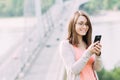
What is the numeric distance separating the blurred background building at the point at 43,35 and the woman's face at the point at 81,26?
189cm

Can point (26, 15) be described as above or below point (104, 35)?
above

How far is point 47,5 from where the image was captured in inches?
120

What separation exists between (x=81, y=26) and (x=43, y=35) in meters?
2.38

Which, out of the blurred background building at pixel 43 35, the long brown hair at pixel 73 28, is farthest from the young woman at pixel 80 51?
the blurred background building at pixel 43 35

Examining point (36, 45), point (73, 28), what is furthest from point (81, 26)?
point (36, 45)

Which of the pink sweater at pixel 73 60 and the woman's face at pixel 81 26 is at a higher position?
the woman's face at pixel 81 26

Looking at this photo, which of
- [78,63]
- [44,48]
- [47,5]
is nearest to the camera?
[78,63]

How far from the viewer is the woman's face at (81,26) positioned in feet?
2.94

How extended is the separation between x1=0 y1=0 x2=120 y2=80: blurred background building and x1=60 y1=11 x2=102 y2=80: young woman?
1879 mm

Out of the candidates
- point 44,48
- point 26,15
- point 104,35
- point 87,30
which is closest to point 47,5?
point 26,15

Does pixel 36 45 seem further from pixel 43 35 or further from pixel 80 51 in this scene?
pixel 80 51

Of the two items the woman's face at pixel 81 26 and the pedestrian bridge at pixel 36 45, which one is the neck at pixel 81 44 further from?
the pedestrian bridge at pixel 36 45

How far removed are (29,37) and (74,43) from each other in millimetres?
2240

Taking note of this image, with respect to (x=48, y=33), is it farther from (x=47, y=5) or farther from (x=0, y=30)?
(x=0, y=30)
